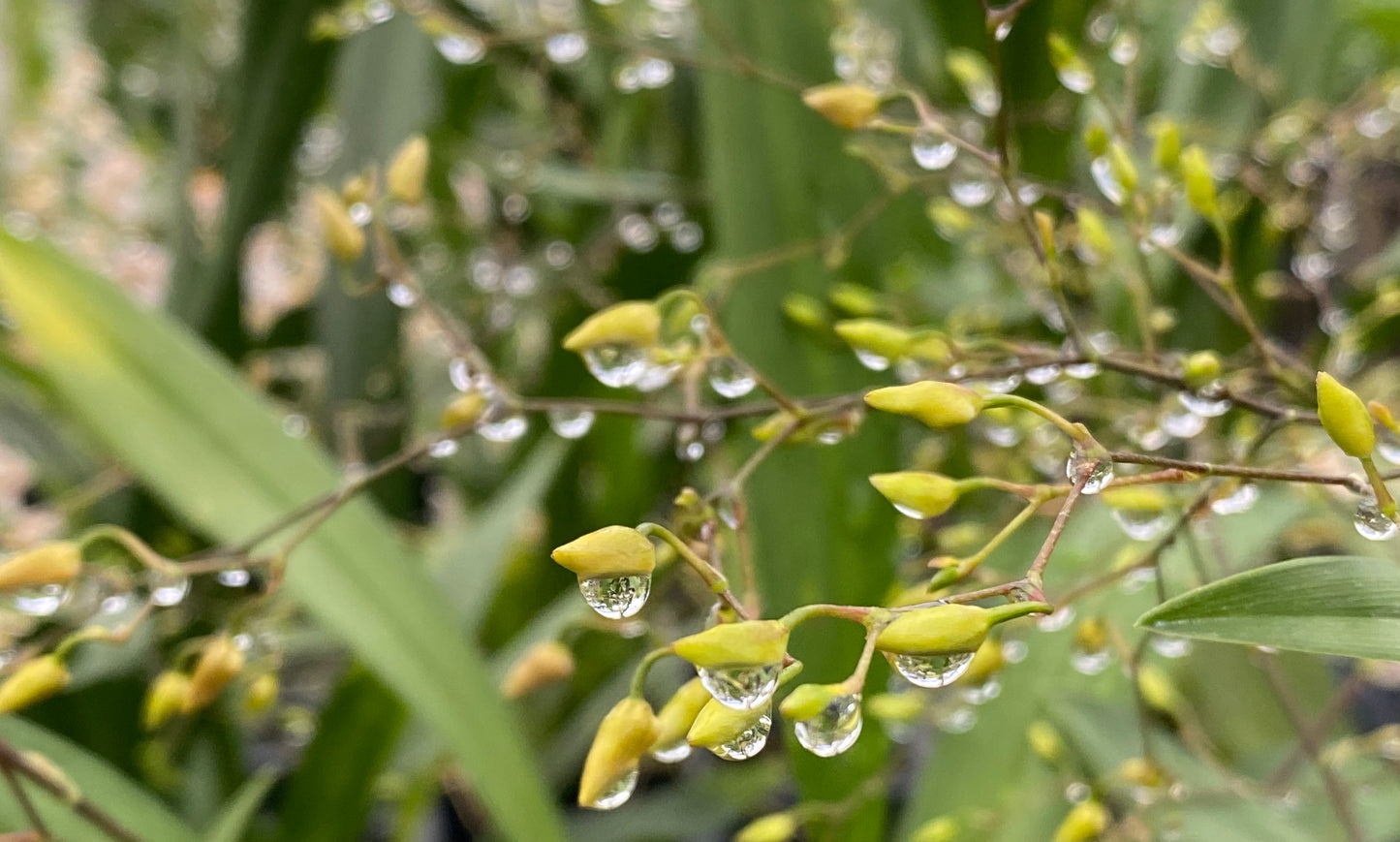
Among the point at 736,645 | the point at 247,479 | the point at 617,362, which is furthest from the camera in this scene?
the point at 247,479

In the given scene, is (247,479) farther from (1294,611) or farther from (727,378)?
(1294,611)

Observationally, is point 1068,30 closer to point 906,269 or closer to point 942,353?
point 906,269

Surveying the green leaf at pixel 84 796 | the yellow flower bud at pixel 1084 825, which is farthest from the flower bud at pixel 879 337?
the green leaf at pixel 84 796

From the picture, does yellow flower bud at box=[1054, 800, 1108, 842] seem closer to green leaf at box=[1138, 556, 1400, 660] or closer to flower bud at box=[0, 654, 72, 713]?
green leaf at box=[1138, 556, 1400, 660]

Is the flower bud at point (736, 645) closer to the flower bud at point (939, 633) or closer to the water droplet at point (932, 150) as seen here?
the flower bud at point (939, 633)

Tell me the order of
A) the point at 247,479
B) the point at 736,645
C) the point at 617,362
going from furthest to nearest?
the point at 247,479
the point at 617,362
the point at 736,645

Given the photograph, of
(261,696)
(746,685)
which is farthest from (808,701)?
(261,696)

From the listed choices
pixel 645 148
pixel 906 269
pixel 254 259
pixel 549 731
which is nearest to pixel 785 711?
pixel 906 269
